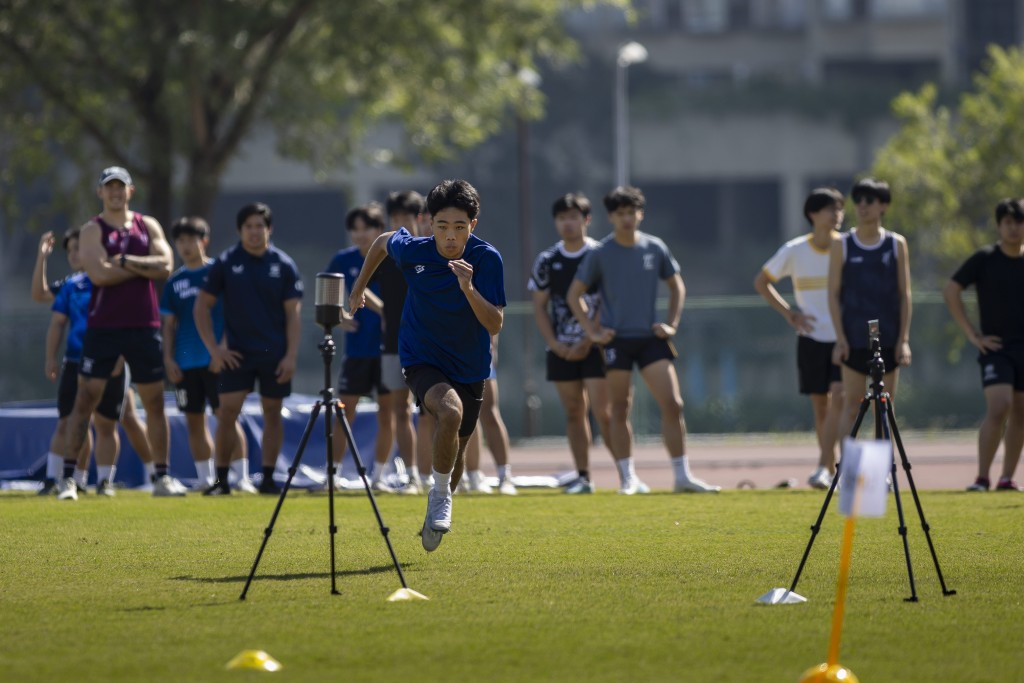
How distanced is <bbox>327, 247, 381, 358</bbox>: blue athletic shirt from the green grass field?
2.53 m

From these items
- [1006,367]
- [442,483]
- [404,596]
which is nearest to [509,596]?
[404,596]

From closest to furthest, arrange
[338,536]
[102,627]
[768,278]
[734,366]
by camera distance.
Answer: [102,627] → [338,536] → [768,278] → [734,366]

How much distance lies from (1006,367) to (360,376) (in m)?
5.36

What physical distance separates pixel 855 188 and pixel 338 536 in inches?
207

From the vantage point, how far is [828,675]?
577 cm

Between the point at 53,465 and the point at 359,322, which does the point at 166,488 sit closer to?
the point at 53,465

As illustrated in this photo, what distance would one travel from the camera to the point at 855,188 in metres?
13.2

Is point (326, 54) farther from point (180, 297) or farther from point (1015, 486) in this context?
point (1015, 486)

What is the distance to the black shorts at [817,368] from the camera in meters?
14.1

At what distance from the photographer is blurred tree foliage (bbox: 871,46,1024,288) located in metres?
35.8

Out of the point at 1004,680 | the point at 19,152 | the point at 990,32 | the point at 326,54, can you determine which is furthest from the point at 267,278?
the point at 990,32

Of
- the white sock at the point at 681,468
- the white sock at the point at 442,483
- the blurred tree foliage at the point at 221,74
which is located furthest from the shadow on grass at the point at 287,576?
the blurred tree foliage at the point at 221,74

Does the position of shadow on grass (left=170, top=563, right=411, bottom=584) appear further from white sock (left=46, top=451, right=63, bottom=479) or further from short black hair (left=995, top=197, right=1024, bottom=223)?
short black hair (left=995, top=197, right=1024, bottom=223)

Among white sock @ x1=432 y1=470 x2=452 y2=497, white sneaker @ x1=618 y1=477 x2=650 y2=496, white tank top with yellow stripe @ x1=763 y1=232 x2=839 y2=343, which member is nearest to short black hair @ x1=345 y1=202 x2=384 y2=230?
white sneaker @ x1=618 y1=477 x2=650 y2=496
